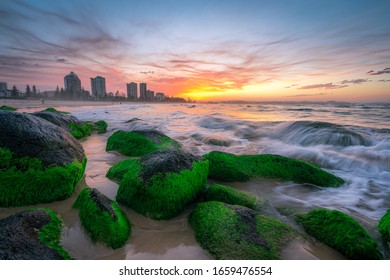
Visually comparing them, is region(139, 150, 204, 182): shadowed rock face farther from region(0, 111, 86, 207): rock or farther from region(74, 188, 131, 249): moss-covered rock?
region(0, 111, 86, 207): rock

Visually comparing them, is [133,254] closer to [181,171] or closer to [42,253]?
[42,253]

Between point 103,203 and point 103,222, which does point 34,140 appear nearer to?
point 103,203

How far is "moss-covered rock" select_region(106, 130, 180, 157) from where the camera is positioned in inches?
196

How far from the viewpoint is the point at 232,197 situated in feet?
8.87

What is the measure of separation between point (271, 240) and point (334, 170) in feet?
13.2

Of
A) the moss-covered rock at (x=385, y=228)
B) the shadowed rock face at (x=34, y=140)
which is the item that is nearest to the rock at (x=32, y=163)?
the shadowed rock face at (x=34, y=140)

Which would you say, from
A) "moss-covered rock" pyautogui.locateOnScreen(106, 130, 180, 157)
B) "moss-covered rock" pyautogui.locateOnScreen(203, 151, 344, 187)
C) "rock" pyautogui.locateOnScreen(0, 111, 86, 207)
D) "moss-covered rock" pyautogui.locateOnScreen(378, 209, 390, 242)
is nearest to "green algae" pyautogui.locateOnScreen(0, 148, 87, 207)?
"rock" pyautogui.locateOnScreen(0, 111, 86, 207)

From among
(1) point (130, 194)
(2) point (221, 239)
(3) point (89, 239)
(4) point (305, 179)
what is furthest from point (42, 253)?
(4) point (305, 179)

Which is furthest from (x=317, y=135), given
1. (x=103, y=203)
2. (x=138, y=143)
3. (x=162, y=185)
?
(x=103, y=203)

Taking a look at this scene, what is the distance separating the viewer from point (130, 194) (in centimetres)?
257

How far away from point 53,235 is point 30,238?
25cm

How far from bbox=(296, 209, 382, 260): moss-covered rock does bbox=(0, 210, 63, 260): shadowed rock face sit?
254 cm

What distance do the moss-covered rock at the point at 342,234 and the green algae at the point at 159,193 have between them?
148 cm

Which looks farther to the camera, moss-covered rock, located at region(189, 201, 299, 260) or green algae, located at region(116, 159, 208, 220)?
green algae, located at region(116, 159, 208, 220)
